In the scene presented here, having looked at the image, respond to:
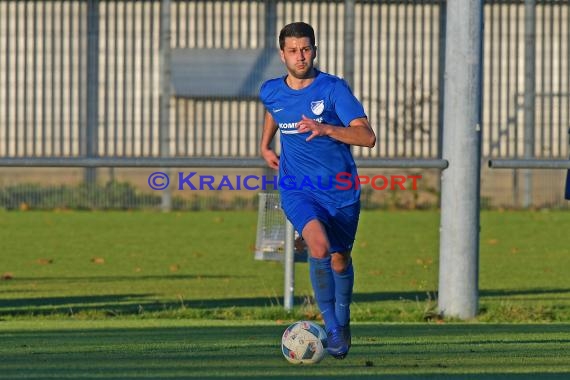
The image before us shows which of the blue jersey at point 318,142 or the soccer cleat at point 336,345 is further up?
the blue jersey at point 318,142

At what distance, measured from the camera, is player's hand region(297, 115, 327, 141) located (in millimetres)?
8047

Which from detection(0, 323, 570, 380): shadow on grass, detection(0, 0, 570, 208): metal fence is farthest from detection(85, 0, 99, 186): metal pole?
detection(0, 323, 570, 380): shadow on grass

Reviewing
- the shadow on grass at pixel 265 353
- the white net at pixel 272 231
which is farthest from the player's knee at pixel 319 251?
the white net at pixel 272 231

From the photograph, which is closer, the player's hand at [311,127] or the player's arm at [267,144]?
the player's hand at [311,127]

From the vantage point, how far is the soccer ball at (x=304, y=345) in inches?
318

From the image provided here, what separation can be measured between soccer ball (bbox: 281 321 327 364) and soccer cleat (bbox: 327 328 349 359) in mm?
30

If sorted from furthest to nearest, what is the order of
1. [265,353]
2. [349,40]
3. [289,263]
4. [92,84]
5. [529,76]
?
1. [92,84]
2. [349,40]
3. [529,76]
4. [289,263]
5. [265,353]

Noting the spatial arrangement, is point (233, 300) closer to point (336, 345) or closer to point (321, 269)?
point (321, 269)

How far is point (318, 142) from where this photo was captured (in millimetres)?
8367

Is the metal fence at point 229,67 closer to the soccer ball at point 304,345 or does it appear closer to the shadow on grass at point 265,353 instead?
the shadow on grass at point 265,353

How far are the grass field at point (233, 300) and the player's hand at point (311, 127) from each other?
116 centimetres

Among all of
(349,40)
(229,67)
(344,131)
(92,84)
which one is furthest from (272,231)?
(92,84)

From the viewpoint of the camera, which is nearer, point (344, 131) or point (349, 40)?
point (344, 131)

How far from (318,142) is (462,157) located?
2.67m
